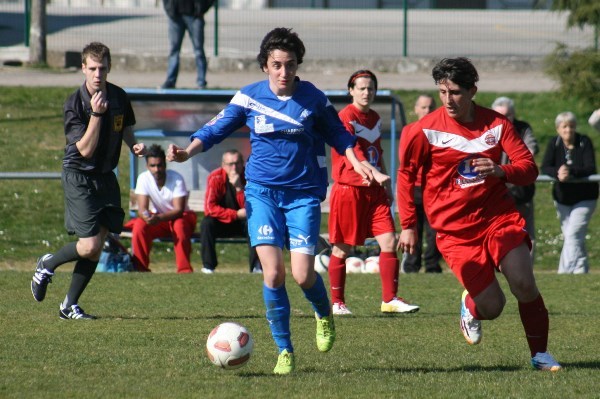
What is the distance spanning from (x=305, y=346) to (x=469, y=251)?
5.06 ft

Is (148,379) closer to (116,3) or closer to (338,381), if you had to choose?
(338,381)

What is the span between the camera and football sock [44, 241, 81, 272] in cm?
887

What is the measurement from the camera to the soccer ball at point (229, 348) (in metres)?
6.52

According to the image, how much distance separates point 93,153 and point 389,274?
2.87 meters

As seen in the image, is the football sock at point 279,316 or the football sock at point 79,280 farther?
the football sock at point 79,280

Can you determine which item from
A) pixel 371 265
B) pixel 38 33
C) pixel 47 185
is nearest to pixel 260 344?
pixel 371 265

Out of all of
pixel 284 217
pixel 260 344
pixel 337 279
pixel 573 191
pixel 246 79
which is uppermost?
pixel 246 79

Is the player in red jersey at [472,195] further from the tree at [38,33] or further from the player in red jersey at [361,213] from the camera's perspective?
the tree at [38,33]

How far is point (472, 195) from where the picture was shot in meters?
6.72

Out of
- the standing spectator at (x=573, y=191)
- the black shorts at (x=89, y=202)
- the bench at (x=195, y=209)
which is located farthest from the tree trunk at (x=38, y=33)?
the black shorts at (x=89, y=202)

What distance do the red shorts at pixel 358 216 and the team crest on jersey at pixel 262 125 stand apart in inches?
119

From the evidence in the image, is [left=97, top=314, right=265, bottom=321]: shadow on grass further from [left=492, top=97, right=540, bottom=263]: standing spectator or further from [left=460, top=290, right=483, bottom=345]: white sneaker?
[left=492, top=97, right=540, bottom=263]: standing spectator

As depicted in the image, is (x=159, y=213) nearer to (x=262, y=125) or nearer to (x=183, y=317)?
(x=183, y=317)

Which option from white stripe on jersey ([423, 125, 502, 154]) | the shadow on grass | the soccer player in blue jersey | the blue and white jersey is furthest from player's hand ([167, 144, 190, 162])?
the shadow on grass
